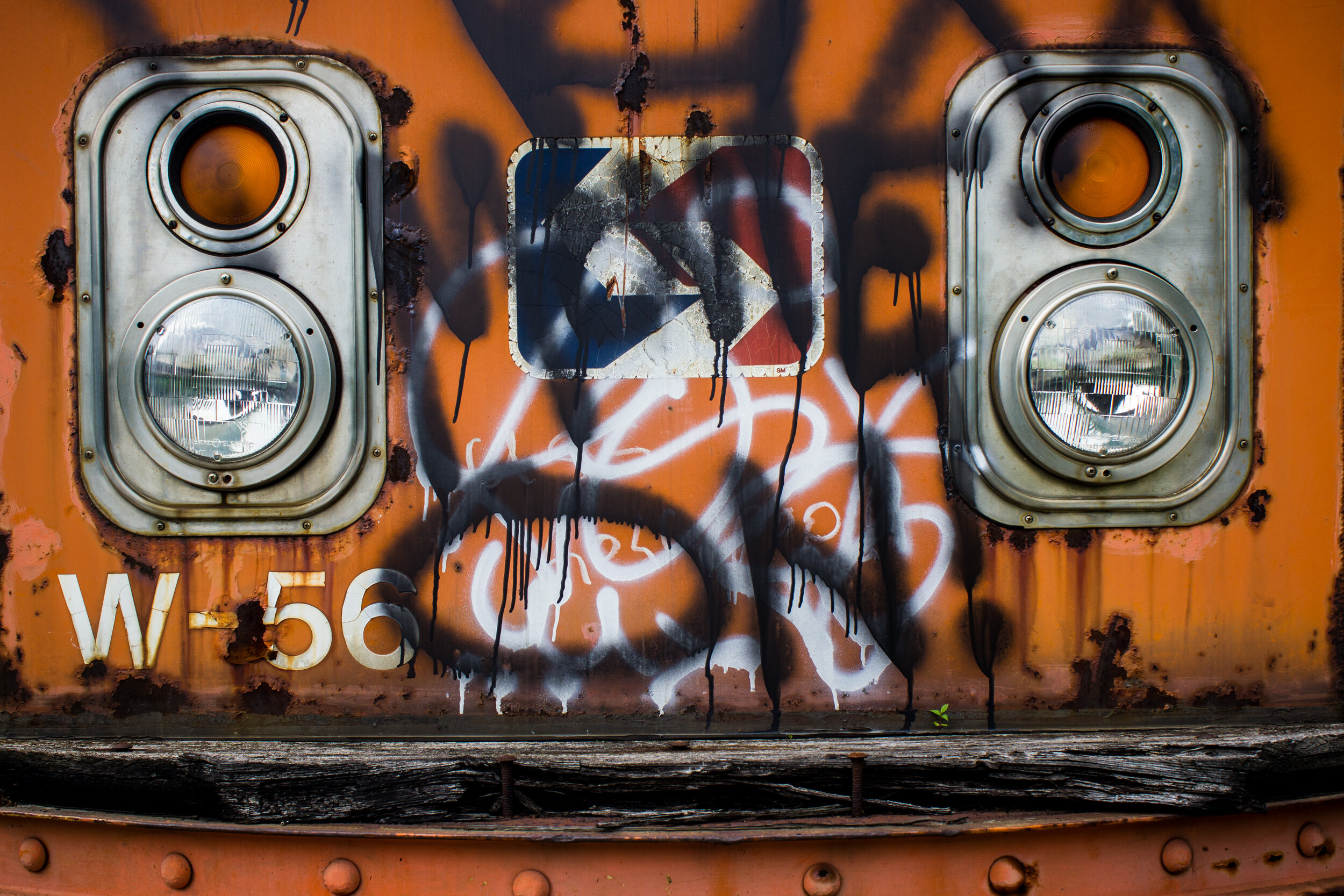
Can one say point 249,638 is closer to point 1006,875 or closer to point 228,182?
point 228,182

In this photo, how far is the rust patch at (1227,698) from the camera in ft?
4.28

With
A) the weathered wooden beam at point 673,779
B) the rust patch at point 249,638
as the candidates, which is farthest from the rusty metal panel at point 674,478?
the weathered wooden beam at point 673,779

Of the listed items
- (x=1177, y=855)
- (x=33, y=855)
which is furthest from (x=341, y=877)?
(x=1177, y=855)

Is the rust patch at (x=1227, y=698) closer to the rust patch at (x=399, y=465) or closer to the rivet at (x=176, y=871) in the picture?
the rust patch at (x=399, y=465)

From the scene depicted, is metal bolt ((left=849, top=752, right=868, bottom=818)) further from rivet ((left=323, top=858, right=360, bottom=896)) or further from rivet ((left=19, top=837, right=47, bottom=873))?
rivet ((left=19, top=837, right=47, bottom=873))

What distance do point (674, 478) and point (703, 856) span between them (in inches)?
20.8

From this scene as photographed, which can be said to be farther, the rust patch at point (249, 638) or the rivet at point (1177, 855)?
the rust patch at point (249, 638)

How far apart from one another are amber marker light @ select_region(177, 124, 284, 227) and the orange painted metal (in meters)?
0.88

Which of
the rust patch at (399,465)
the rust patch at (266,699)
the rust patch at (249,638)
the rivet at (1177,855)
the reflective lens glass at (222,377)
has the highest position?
the reflective lens glass at (222,377)

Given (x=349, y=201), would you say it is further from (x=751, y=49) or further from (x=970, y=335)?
(x=970, y=335)

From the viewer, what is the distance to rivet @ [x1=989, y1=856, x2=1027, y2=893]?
1104 millimetres

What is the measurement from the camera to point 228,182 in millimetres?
1298

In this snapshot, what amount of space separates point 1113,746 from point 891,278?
2.42ft

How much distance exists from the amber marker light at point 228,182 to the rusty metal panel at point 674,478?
6.3 inches
